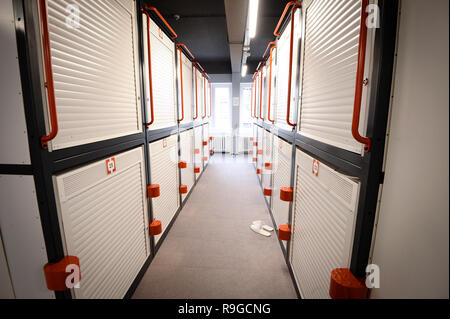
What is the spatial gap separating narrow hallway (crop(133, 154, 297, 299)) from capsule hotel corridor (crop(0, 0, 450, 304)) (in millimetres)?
26

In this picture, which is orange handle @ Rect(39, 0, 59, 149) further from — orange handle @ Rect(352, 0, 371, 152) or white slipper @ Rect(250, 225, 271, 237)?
white slipper @ Rect(250, 225, 271, 237)

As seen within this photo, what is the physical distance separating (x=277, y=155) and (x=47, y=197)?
2.93 m

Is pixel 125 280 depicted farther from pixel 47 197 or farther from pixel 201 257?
pixel 47 197

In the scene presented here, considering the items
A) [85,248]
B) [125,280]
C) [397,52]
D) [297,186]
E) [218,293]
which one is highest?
[397,52]

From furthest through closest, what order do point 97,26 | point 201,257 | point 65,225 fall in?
point 201,257
point 97,26
point 65,225

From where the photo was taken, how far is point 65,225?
1.32 m

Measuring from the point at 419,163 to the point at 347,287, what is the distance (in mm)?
726

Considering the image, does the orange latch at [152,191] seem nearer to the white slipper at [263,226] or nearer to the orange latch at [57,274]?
the orange latch at [57,274]

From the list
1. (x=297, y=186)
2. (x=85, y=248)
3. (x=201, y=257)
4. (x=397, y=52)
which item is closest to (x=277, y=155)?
(x=297, y=186)

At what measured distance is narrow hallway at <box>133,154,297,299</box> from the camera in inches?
89.3

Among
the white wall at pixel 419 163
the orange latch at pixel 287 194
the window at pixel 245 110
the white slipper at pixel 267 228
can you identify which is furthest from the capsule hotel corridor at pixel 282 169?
the window at pixel 245 110

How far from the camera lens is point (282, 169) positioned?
312 centimetres

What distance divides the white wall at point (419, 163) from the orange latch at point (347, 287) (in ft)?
0.35

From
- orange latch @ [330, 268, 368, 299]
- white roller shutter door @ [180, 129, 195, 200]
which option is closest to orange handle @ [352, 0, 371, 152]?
orange latch @ [330, 268, 368, 299]
